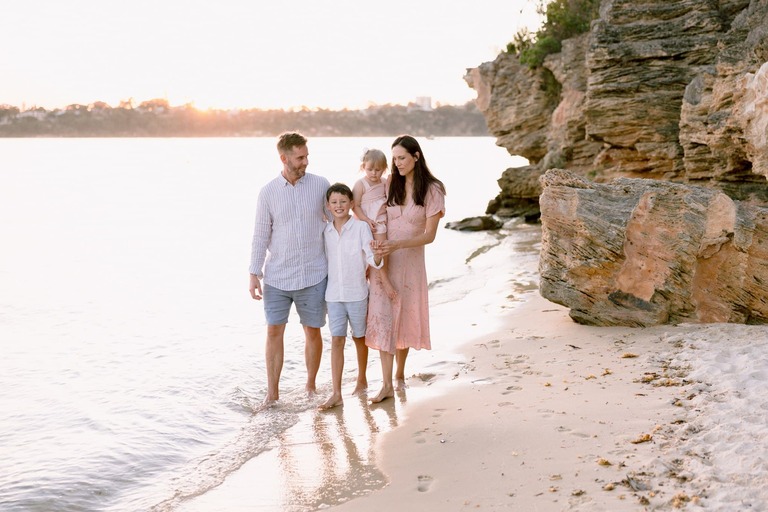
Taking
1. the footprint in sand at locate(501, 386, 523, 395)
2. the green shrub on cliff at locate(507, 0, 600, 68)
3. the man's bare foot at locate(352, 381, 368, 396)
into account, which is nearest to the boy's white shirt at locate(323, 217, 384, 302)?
the man's bare foot at locate(352, 381, 368, 396)

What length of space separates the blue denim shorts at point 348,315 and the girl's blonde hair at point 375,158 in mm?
1038

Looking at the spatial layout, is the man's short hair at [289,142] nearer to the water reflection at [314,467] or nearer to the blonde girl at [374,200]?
the blonde girl at [374,200]

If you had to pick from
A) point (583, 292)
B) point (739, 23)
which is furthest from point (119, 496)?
point (739, 23)

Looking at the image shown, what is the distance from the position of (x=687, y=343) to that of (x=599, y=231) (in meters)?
1.25

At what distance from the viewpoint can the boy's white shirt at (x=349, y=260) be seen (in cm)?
558

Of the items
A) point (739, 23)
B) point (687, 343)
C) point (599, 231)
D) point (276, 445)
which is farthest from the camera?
point (739, 23)

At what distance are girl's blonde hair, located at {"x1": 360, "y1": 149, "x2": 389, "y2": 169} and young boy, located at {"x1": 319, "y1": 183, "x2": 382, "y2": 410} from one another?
10.6 inches

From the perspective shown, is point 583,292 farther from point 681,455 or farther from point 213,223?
point 213,223

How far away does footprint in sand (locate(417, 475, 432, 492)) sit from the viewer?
3.95 metres

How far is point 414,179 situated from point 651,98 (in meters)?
9.30

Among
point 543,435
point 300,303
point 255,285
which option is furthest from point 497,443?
point 255,285

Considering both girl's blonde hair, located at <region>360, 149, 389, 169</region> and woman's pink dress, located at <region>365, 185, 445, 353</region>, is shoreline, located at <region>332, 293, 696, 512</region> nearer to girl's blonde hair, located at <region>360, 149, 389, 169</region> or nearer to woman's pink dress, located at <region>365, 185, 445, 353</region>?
woman's pink dress, located at <region>365, 185, 445, 353</region>

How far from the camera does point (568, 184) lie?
6730mm

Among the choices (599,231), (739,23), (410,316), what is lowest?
(410,316)
